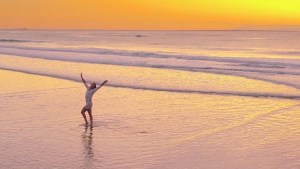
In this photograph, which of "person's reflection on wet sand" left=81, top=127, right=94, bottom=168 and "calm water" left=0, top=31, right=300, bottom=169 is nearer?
"person's reflection on wet sand" left=81, top=127, right=94, bottom=168

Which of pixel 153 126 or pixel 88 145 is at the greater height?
pixel 153 126

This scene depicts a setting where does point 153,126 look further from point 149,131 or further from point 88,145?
point 88,145

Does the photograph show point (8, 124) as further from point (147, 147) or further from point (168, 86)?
point (168, 86)

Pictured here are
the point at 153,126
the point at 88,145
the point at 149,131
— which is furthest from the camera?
the point at 153,126

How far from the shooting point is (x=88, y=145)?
9.82 meters

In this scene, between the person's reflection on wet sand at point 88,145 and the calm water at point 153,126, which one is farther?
the calm water at point 153,126

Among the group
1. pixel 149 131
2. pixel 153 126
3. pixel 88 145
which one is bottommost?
pixel 88 145

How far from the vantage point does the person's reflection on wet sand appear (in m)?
8.62

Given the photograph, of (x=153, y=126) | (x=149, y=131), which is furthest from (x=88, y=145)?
(x=153, y=126)

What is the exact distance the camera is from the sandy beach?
343 inches

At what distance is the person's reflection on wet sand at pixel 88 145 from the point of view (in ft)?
28.3

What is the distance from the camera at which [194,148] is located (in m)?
9.59

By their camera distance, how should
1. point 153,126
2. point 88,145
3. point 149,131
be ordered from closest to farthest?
point 88,145 < point 149,131 < point 153,126

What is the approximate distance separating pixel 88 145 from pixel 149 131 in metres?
1.83
